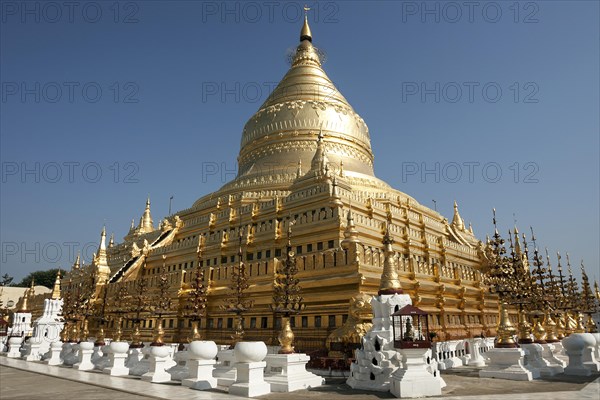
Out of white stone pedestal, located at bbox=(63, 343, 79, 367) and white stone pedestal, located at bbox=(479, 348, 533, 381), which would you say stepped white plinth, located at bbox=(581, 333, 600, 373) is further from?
white stone pedestal, located at bbox=(63, 343, 79, 367)

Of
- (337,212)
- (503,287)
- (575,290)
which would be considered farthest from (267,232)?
(575,290)

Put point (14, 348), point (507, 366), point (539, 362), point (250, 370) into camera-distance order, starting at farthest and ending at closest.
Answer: point (14, 348)
point (539, 362)
point (507, 366)
point (250, 370)

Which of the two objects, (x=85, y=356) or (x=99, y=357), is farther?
(x=99, y=357)

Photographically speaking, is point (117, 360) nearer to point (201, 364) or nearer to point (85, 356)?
point (85, 356)

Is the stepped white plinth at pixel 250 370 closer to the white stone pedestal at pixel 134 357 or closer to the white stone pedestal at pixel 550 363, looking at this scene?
the white stone pedestal at pixel 134 357

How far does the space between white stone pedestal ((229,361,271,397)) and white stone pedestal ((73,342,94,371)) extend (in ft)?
39.0

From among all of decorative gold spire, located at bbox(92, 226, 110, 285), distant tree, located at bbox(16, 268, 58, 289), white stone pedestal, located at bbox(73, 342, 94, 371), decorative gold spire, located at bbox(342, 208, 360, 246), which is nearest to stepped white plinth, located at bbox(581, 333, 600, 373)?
decorative gold spire, located at bbox(342, 208, 360, 246)

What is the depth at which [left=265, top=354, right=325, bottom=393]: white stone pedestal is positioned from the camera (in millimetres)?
13953

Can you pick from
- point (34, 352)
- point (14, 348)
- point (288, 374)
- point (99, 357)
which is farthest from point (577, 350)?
point (14, 348)

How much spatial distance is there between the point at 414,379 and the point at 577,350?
9.98 meters

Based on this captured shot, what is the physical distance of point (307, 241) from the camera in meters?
27.2

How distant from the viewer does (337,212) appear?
26.6 m

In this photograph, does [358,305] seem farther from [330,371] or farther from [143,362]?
[143,362]

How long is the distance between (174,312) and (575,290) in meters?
28.8
